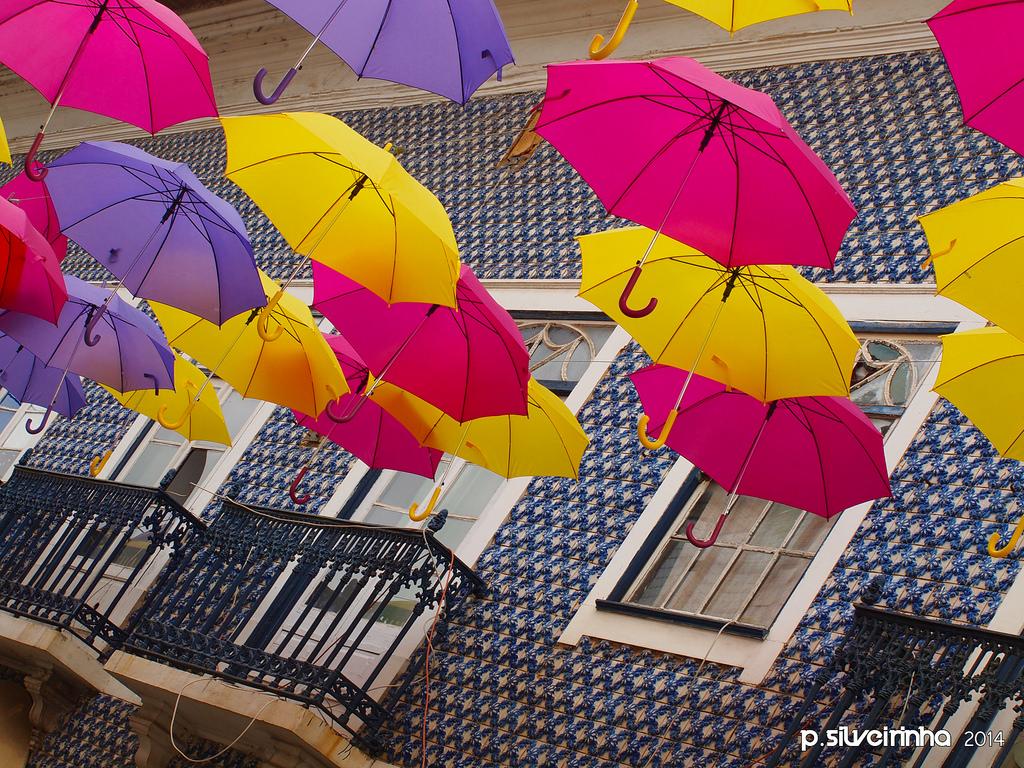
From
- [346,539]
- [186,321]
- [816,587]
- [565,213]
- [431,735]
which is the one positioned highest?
[565,213]

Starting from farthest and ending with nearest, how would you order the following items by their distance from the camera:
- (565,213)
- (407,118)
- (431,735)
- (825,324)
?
(407,118), (565,213), (431,735), (825,324)

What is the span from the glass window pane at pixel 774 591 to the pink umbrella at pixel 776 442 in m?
0.48

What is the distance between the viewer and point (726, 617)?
5574mm

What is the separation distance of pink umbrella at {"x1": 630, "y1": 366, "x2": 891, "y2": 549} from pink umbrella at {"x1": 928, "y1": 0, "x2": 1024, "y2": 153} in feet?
5.48

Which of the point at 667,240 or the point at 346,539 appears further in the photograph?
the point at 346,539

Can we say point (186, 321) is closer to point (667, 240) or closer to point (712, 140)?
point (667, 240)

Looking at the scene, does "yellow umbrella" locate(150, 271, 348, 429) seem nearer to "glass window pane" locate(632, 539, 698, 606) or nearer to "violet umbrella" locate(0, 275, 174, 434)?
"violet umbrella" locate(0, 275, 174, 434)

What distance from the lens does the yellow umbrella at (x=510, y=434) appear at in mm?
5770

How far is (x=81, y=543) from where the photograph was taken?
23.6 feet

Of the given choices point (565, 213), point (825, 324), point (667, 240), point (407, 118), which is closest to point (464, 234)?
point (565, 213)

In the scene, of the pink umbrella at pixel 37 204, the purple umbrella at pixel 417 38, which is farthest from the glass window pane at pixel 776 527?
the pink umbrella at pixel 37 204

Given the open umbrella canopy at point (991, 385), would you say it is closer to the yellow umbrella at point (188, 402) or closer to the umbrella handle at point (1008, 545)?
the umbrella handle at point (1008, 545)

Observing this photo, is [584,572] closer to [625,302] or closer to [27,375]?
[625,302]

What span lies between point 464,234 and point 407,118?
5.09 feet
